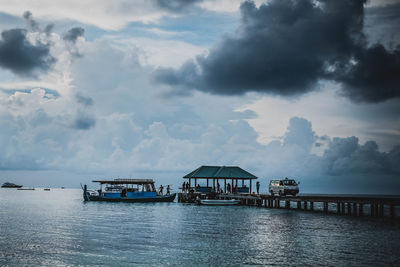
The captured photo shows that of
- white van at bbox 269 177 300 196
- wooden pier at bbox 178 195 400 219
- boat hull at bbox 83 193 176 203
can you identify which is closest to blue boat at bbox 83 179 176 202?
boat hull at bbox 83 193 176 203

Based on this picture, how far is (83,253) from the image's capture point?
75.9 ft

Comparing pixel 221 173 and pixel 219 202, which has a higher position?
pixel 221 173

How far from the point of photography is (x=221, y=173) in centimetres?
6819

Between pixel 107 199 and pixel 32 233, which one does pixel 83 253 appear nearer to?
pixel 32 233

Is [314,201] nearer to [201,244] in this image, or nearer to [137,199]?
[201,244]

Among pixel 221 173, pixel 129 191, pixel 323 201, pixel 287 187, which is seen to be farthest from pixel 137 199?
pixel 323 201

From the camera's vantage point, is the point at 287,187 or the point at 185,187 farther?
the point at 185,187

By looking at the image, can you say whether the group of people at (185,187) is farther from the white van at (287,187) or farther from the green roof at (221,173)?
the white van at (287,187)

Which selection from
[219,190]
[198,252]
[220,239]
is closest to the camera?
[198,252]

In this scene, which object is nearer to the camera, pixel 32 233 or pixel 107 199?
pixel 32 233

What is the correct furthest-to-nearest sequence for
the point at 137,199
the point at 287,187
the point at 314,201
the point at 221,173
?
the point at 137,199 < the point at 221,173 < the point at 287,187 < the point at 314,201

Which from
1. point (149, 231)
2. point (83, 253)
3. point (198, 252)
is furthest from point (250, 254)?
point (149, 231)

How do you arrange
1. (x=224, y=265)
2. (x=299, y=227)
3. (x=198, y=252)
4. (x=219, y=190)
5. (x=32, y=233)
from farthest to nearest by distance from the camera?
(x=219, y=190)
(x=299, y=227)
(x=32, y=233)
(x=198, y=252)
(x=224, y=265)

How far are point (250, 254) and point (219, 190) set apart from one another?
49.7 metres
